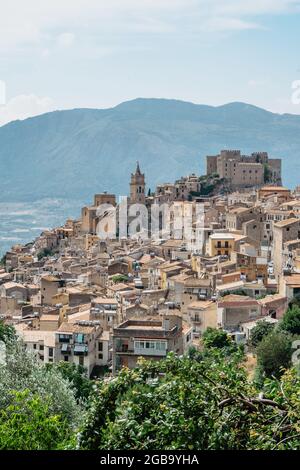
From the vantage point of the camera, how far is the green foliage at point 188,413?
664 centimetres

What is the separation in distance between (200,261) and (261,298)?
7.44 metres

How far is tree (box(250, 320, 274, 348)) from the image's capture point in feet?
85.7

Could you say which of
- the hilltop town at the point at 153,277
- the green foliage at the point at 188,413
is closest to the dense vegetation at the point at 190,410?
the green foliage at the point at 188,413

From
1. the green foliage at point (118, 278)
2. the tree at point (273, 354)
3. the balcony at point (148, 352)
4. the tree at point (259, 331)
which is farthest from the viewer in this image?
the green foliage at point (118, 278)

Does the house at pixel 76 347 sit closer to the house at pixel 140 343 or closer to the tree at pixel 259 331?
the house at pixel 140 343

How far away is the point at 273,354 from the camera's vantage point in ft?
73.6

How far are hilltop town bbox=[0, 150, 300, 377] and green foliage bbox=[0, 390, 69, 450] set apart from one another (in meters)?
10.7

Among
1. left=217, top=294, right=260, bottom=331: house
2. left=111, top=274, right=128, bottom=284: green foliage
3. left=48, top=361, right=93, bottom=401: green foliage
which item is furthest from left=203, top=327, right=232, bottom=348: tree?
left=111, top=274, right=128, bottom=284: green foliage

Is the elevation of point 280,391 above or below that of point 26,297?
above

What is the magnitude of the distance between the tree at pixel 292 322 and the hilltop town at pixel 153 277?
1145 mm

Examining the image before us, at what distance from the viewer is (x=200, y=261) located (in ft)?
126

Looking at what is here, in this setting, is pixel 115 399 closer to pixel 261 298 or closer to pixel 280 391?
pixel 280 391

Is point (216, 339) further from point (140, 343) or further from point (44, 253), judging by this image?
point (44, 253)
